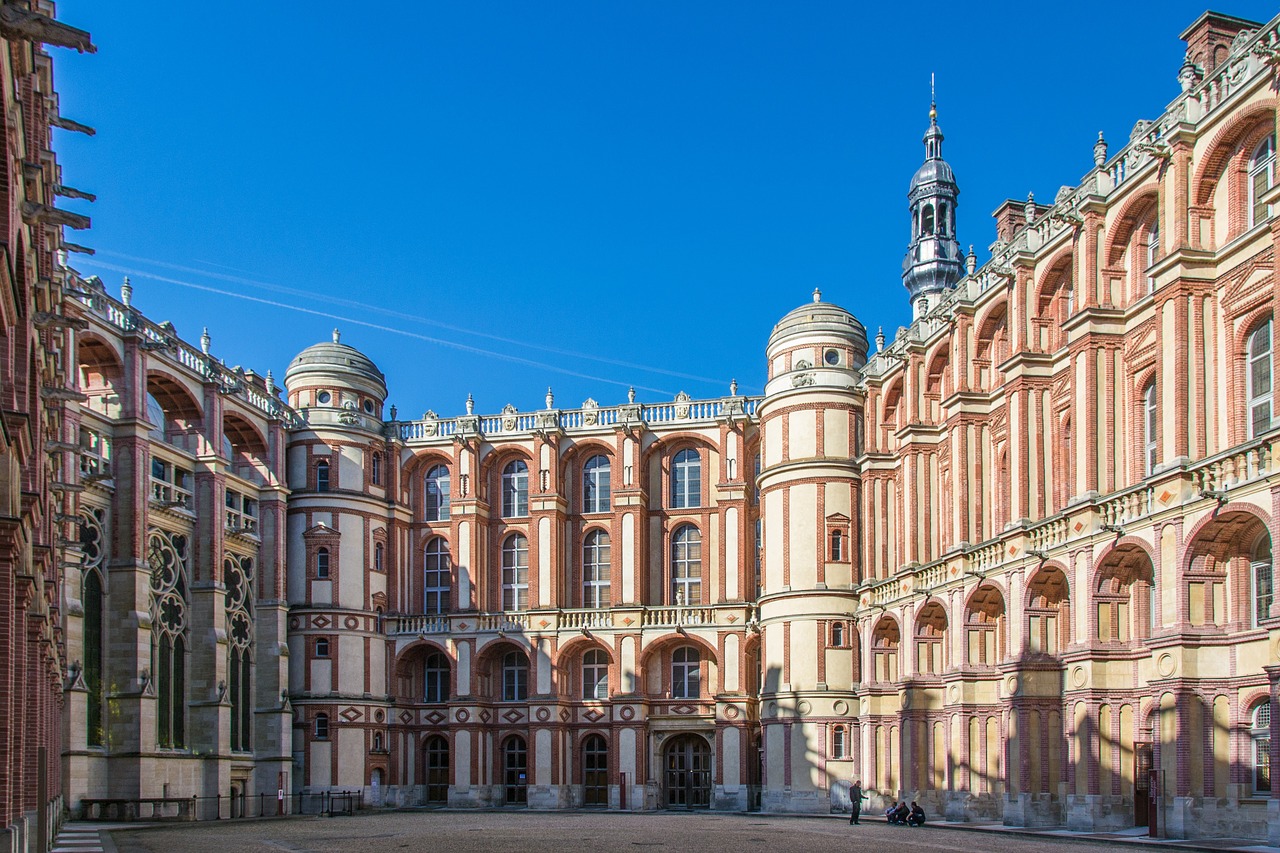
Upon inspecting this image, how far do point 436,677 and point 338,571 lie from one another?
7.03 m

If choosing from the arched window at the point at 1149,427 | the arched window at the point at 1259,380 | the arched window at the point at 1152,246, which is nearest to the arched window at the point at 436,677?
the arched window at the point at 1149,427

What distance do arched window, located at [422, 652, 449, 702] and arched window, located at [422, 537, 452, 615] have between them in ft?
6.78

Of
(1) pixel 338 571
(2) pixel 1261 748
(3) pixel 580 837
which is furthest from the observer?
(1) pixel 338 571

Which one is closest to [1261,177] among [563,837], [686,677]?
[563,837]

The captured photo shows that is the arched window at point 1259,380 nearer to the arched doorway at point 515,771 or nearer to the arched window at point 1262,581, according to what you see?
the arched window at point 1262,581

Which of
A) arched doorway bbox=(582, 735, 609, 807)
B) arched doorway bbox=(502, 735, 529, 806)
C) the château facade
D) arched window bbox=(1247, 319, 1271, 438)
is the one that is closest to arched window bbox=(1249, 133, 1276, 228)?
the château facade

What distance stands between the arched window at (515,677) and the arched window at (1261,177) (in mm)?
Answer: 38995

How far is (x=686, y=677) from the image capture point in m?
60.6

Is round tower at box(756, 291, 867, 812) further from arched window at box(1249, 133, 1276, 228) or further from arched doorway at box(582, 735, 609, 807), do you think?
arched window at box(1249, 133, 1276, 228)

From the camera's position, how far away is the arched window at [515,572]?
63.1 metres

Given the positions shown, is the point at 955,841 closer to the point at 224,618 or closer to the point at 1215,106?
the point at 1215,106

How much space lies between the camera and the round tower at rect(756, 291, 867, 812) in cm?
5150

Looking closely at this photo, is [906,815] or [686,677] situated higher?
[686,677]

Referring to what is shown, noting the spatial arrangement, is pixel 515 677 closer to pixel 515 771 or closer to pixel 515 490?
pixel 515 771
